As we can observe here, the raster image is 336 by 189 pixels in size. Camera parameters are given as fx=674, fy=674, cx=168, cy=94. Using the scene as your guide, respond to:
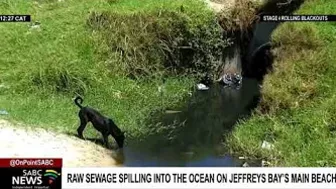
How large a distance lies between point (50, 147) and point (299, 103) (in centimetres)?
237

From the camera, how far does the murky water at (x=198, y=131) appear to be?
5934 millimetres

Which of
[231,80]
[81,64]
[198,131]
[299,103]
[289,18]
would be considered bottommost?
[198,131]

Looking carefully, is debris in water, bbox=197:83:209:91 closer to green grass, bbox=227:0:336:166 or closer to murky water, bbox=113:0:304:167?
murky water, bbox=113:0:304:167

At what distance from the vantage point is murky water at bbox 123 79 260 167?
19.5 ft

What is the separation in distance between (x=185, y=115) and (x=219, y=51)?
147cm

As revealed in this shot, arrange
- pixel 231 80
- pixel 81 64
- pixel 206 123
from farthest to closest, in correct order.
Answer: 1. pixel 231 80
2. pixel 206 123
3. pixel 81 64

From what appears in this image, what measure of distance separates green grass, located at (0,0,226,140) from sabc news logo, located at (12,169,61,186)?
1.40 metres

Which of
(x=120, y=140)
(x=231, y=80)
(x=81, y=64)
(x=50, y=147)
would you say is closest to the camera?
(x=50, y=147)

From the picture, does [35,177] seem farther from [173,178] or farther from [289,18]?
[289,18]

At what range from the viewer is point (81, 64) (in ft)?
23.4

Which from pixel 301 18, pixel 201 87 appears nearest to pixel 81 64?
pixel 201 87

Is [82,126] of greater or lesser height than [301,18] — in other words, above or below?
below

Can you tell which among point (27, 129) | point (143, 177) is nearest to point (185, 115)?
point (27, 129)

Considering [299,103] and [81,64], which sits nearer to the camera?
[299,103]
